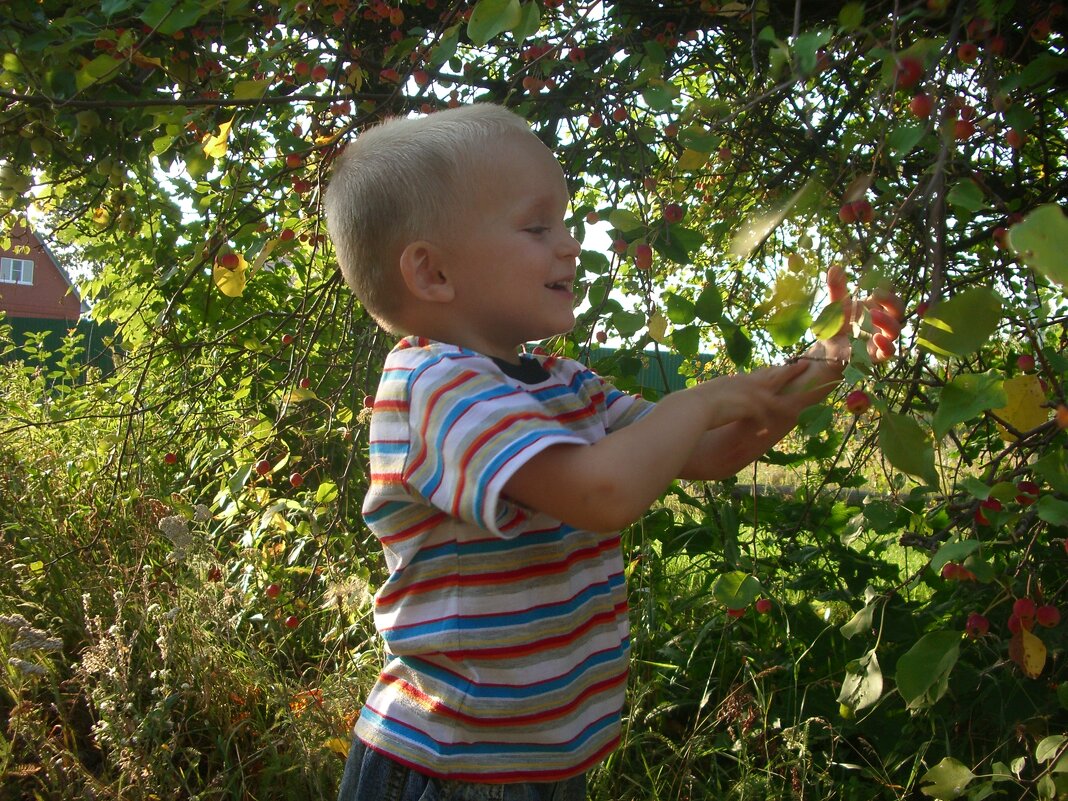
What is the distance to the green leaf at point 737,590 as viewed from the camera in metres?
1.25

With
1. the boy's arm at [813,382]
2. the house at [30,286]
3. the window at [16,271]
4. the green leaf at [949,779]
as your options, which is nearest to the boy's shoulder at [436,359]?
the boy's arm at [813,382]

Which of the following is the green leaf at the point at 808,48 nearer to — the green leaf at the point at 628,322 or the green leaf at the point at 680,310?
the green leaf at the point at 680,310

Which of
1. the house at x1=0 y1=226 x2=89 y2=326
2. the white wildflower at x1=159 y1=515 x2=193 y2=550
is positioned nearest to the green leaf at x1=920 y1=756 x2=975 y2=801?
the white wildflower at x1=159 y1=515 x2=193 y2=550

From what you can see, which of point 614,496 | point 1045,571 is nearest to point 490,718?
point 614,496

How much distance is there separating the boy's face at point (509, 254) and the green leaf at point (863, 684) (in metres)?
0.67

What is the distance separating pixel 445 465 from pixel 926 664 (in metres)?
0.61

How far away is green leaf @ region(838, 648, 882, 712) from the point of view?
136 cm

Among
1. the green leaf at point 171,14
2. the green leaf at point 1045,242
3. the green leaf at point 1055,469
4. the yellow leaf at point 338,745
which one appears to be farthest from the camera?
the yellow leaf at point 338,745

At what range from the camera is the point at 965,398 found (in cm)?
91

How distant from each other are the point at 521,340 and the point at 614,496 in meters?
0.32

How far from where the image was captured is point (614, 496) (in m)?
0.93

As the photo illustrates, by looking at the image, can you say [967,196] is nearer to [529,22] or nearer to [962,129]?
[962,129]

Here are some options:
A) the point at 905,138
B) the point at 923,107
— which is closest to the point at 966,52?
the point at 923,107

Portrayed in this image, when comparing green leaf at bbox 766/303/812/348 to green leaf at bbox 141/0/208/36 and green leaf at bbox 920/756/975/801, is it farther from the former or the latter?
green leaf at bbox 141/0/208/36
